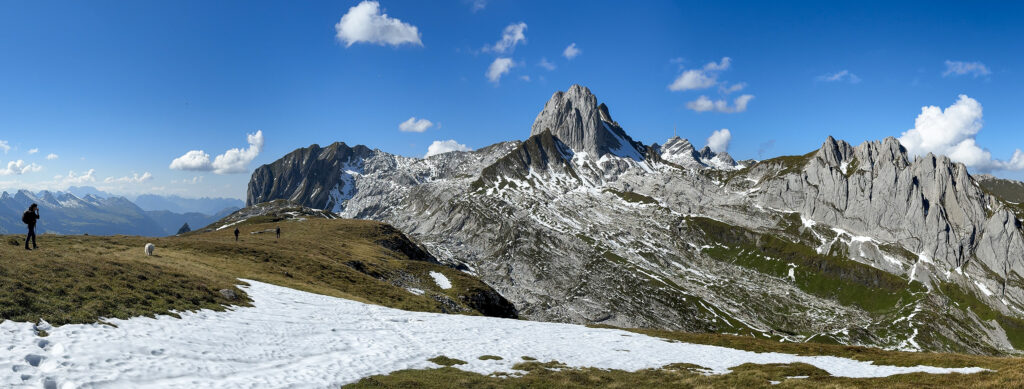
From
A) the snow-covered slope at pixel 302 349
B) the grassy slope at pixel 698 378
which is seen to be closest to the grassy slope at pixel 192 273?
the snow-covered slope at pixel 302 349

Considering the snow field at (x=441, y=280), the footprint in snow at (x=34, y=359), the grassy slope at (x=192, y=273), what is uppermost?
the grassy slope at (x=192, y=273)

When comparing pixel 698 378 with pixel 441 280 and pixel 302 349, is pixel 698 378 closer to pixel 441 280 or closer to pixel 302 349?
pixel 302 349

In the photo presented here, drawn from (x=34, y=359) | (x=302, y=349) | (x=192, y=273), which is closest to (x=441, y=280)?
(x=192, y=273)

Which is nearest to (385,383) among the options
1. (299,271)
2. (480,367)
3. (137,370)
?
(480,367)

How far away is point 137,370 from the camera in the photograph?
67.2ft

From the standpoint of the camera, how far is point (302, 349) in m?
29.5

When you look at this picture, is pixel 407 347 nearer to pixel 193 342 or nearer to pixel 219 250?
pixel 193 342

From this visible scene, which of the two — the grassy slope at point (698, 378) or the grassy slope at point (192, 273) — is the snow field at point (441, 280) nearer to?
the grassy slope at point (192, 273)

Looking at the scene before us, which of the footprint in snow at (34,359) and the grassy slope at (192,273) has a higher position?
the grassy slope at (192,273)

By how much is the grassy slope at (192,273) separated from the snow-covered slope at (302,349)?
252 centimetres

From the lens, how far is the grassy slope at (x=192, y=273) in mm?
26688

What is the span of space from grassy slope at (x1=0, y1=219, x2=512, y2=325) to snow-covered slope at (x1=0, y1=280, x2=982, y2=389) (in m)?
2.52

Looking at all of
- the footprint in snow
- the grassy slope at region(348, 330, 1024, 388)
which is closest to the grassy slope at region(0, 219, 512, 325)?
the footprint in snow

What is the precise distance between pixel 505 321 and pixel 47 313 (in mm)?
37499
